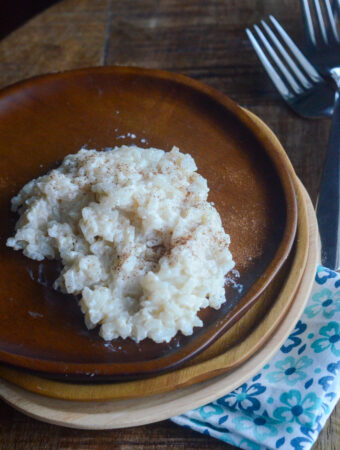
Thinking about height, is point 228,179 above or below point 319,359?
above

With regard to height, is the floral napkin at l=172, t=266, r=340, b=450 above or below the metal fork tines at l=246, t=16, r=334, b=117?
below

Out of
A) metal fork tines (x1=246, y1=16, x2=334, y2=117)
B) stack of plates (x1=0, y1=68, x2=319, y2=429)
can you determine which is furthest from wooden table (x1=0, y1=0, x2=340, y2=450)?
stack of plates (x1=0, y1=68, x2=319, y2=429)

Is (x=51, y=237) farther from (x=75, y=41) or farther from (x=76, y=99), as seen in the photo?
(x=75, y=41)

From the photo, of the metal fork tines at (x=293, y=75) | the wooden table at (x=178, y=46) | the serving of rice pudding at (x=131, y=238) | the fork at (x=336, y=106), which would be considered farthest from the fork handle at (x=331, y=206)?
the serving of rice pudding at (x=131, y=238)

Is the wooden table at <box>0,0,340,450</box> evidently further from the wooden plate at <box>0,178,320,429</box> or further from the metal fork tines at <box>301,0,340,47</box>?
the wooden plate at <box>0,178,320,429</box>

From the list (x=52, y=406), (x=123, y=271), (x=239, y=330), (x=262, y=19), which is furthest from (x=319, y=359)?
(x=262, y=19)

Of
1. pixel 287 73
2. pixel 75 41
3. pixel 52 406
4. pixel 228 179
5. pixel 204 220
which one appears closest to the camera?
pixel 52 406
